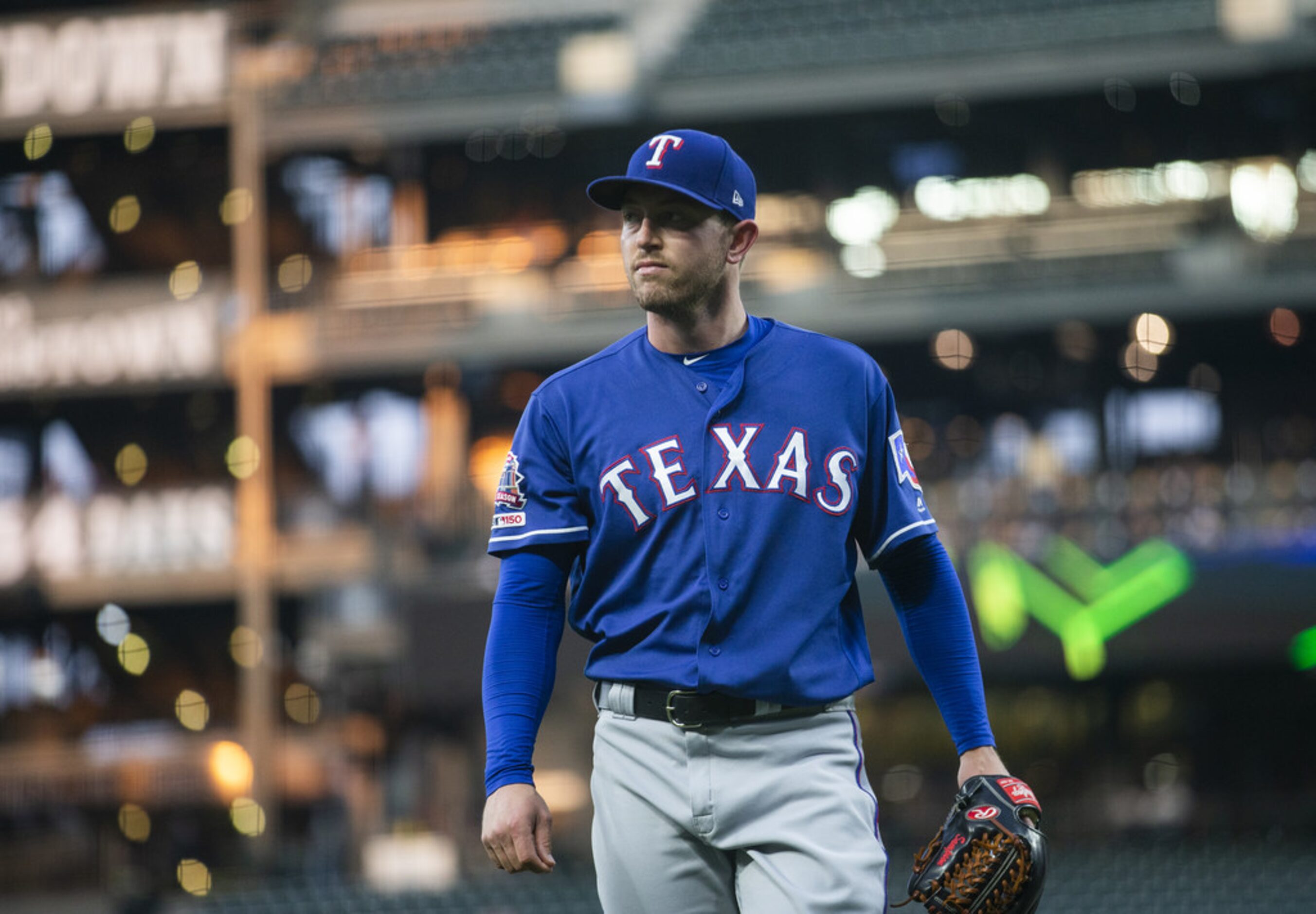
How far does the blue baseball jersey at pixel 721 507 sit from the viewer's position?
2.59 metres

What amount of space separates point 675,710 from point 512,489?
504mm

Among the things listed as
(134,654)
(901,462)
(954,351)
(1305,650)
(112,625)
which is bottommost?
(134,654)

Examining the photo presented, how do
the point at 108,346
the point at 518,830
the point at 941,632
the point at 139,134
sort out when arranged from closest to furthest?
1. the point at 518,830
2. the point at 941,632
3. the point at 108,346
4. the point at 139,134

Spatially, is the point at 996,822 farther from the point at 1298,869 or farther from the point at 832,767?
the point at 1298,869

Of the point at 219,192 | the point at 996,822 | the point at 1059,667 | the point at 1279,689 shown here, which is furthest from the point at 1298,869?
the point at 219,192

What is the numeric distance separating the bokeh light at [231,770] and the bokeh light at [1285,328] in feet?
45.5

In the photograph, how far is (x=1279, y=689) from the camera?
720 inches

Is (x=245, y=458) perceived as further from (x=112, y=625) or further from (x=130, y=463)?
(x=112, y=625)

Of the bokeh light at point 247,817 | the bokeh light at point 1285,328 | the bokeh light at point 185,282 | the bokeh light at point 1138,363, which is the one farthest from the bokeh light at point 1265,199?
the bokeh light at point 247,817

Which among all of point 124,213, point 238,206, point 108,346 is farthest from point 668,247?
point 124,213

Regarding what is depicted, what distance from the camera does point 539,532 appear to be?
8.80ft

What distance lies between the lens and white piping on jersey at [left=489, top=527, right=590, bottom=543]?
8.80 ft

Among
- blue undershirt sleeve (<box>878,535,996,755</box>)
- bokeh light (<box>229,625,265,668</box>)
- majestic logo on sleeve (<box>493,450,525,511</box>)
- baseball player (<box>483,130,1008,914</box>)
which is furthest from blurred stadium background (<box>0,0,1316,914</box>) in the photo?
majestic logo on sleeve (<box>493,450,525,511</box>)

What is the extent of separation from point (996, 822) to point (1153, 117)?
A: 19.3 m
